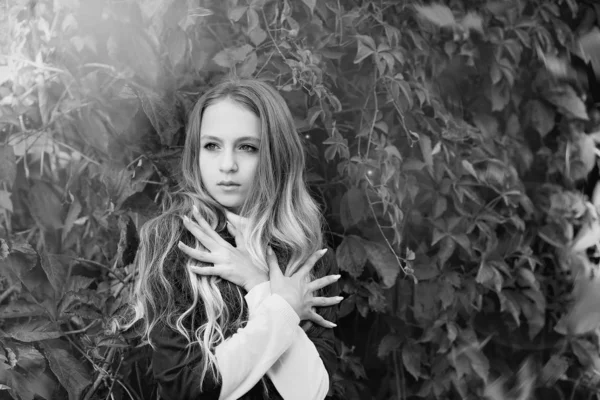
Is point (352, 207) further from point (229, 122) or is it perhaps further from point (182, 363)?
point (182, 363)

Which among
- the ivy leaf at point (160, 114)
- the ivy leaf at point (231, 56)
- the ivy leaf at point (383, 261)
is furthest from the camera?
the ivy leaf at point (383, 261)

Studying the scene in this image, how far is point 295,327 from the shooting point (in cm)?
115

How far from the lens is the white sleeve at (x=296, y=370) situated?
115cm

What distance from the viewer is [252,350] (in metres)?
1.11

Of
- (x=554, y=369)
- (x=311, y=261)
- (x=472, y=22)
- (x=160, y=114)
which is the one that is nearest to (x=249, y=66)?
(x=160, y=114)

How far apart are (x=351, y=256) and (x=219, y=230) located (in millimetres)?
390

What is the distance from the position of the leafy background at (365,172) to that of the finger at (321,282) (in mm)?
286

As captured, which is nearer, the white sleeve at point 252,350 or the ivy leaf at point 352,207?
the white sleeve at point 252,350

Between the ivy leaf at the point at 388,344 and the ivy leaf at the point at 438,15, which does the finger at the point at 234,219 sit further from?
the ivy leaf at the point at 438,15

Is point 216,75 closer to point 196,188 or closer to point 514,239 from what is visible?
point 196,188

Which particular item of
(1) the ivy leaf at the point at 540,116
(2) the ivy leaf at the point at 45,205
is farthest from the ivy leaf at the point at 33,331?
(1) the ivy leaf at the point at 540,116

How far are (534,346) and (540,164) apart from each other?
47 centimetres

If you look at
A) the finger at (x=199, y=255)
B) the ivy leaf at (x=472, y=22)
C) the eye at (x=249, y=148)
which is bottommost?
the finger at (x=199, y=255)

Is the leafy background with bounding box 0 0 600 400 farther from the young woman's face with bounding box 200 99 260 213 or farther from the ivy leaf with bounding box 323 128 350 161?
the young woman's face with bounding box 200 99 260 213
